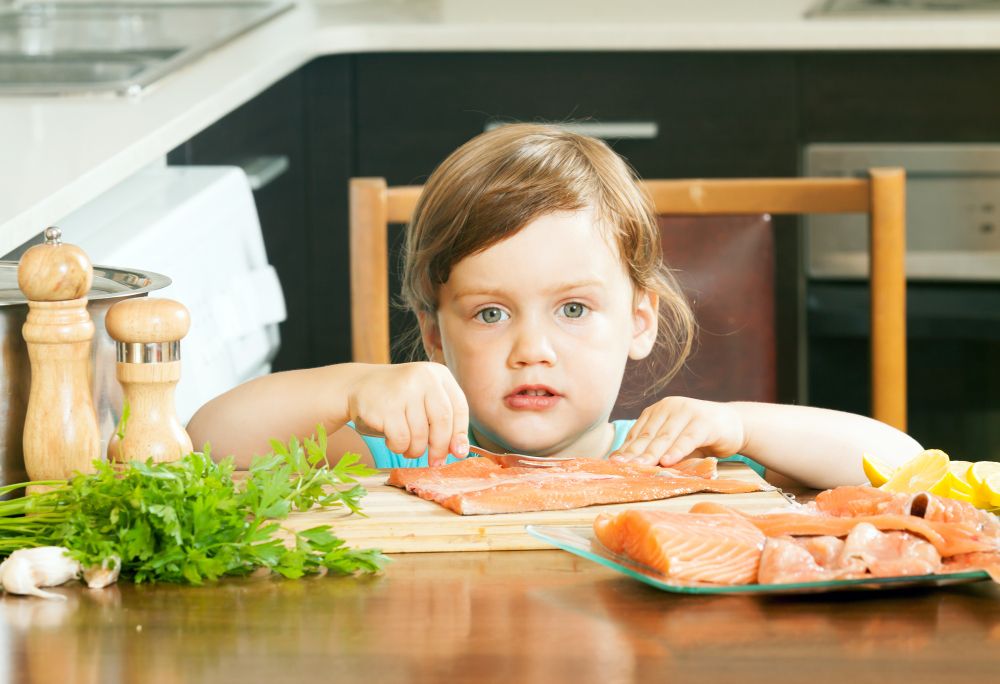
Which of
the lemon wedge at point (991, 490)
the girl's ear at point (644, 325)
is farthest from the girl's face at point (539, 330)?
the lemon wedge at point (991, 490)

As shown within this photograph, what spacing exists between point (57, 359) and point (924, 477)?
0.59m

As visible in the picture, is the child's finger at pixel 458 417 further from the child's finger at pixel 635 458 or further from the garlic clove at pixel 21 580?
the garlic clove at pixel 21 580

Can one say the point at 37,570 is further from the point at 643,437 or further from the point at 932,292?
the point at 932,292

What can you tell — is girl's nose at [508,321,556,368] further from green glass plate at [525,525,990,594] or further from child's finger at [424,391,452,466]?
green glass plate at [525,525,990,594]

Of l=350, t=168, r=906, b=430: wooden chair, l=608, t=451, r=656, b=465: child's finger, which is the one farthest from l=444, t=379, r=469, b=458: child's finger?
l=350, t=168, r=906, b=430: wooden chair

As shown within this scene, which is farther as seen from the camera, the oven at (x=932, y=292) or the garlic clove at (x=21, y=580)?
the oven at (x=932, y=292)

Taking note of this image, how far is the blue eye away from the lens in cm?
134

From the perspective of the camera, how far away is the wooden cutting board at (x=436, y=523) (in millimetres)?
829

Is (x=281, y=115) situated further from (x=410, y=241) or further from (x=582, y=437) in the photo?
(x=582, y=437)

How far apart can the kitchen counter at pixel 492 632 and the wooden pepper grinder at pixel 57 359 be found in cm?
13

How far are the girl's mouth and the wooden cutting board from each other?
0.42 metres

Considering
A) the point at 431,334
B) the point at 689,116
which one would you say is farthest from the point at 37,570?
the point at 689,116

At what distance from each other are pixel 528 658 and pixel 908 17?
8.24 feet

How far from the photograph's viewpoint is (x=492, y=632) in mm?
663
